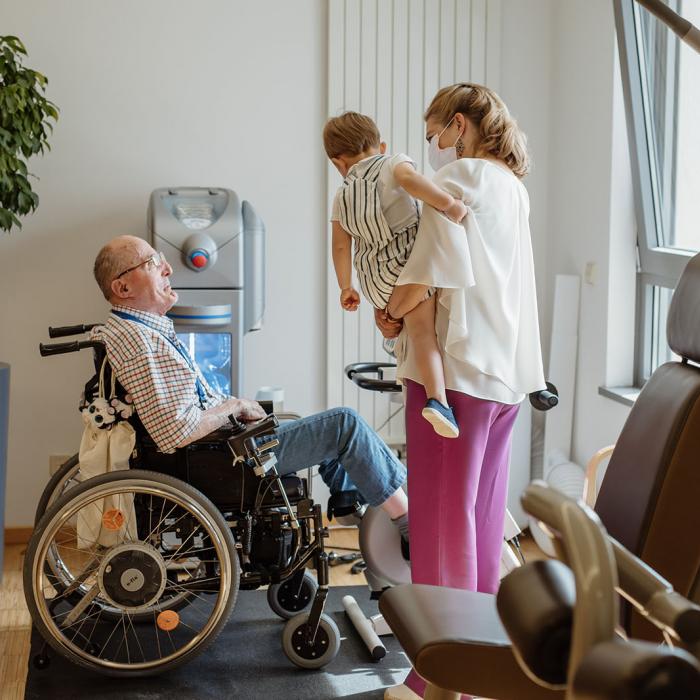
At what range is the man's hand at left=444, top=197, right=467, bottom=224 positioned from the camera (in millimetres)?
1948

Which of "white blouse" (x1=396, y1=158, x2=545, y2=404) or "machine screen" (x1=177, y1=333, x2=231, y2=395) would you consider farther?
"machine screen" (x1=177, y1=333, x2=231, y2=395)

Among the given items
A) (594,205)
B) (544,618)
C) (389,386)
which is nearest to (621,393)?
(594,205)

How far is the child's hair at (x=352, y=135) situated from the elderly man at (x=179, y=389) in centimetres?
60

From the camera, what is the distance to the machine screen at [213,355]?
3.25m

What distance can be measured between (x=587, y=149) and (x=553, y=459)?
45.3 inches

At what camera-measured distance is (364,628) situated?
2.68 meters

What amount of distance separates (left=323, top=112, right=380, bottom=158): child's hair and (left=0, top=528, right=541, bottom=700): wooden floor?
55.0 inches

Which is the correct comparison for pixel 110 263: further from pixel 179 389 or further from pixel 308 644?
pixel 308 644

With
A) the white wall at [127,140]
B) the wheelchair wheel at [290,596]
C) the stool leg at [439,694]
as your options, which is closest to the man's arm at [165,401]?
the wheelchair wheel at [290,596]

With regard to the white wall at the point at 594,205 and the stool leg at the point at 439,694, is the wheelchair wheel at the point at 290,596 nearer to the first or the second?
the white wall at the point at 594,205

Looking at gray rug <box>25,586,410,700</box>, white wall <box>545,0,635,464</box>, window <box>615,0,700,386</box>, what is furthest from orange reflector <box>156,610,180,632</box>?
window <box>615,0,700,386</box>

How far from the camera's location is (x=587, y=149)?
349 centimetres

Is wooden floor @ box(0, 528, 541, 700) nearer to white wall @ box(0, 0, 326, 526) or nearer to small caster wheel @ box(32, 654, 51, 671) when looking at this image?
small caster wheel @ box(32, 654, 51, 671)

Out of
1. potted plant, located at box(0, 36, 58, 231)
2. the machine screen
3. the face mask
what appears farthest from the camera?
the machine screen
